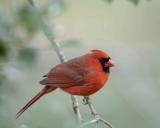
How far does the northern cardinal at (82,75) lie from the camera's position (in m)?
3.06

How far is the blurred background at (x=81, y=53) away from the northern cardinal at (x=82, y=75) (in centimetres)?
9

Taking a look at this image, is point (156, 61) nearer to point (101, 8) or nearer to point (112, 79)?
point (112, 79)

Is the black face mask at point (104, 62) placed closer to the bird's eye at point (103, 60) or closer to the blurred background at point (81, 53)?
the bird's eye at point (103, 60)

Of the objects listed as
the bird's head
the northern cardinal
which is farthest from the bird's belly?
the bird's head

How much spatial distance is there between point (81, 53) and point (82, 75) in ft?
7.79

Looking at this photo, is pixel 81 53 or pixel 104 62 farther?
pixel 81 53

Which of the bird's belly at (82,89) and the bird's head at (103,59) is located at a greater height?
the bird's head at (103,59)

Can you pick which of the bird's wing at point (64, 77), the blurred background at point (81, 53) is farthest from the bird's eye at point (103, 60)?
the blurred background at point (81, 53)

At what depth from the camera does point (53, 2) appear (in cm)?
155

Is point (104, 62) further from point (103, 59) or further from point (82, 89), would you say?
point (82, 89)

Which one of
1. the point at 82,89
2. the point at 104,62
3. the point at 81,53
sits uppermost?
the point at 81,53

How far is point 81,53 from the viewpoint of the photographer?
18.3 ft

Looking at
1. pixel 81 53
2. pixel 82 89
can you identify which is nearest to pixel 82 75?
pixel 82 89

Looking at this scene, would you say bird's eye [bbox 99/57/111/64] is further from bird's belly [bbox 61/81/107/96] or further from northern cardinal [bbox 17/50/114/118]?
bird's belly [bbox 61/81/107/96]
